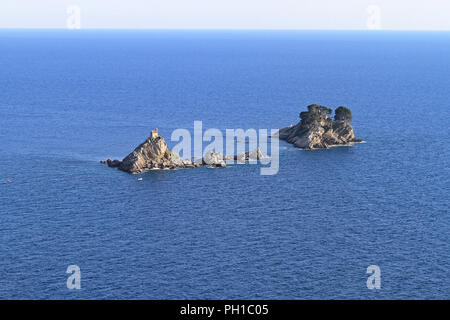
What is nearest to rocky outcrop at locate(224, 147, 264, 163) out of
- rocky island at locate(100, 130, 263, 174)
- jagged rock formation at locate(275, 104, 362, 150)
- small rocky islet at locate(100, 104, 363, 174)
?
small rocky islet at locate(100, 104, 363, 174)

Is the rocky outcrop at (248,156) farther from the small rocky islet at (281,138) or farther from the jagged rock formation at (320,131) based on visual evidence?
the jagged rock formation at (320,131)

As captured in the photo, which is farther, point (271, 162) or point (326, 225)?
point (271, 162)

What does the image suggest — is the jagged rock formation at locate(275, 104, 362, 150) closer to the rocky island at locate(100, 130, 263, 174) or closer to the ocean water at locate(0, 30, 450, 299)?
the ocean water at locate(0, 30, 450, 299)

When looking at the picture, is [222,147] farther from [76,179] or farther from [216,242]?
[216,242]

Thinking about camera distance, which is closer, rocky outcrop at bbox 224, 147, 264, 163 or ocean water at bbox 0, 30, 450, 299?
ocean water at bbox 0, 30, 450, 299

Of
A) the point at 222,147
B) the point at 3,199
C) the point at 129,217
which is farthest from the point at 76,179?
the point at 222,147
